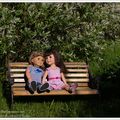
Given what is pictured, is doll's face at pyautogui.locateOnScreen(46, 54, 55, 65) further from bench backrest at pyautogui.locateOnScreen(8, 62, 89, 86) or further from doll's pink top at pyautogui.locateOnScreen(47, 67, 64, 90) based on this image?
bench backrest at pyautogui.locateOnScreen(8, 62, 89, 86)

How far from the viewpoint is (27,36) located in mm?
9789

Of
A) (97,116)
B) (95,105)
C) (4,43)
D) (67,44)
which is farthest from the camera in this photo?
(67,44)

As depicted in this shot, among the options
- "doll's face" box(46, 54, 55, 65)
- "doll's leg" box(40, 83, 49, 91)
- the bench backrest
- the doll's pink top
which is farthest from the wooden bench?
"doll's face" box(46, 54, 55, 65)

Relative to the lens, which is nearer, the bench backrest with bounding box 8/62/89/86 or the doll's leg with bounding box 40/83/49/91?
the doll's leg with bounding box 40/83/49/91

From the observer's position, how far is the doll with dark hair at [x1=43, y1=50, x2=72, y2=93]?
28.3ft

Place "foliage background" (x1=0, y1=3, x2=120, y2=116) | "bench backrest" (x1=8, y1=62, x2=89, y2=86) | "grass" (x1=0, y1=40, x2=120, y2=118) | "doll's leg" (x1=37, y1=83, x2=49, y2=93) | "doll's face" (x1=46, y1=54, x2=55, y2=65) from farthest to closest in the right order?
"foliage background" (x1=0, y1=3, x2=120, y2=116)
"doll's face" (x1=46, y1=54, x2=55, y2=65)
"bench backrest" (x1=8, y1=62, x2=89, y2=86)
"doll's leg" (x1=37, y1=83, x2=49, y2=93)
"grass" (x1=0, y1=40, x2=120, y2=118)

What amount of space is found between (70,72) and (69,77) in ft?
0.48

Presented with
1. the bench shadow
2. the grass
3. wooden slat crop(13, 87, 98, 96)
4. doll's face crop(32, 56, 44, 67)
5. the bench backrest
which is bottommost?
the grass

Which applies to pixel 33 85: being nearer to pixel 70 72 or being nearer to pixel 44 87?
pixel 44 87

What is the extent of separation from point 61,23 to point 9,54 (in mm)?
1240

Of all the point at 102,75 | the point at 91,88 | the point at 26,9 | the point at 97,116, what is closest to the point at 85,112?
the point at 97,116

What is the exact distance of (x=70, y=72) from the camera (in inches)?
371

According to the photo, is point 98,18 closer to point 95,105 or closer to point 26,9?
point 26,9

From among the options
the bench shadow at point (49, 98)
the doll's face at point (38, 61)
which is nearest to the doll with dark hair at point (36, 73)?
the doll's face at point (38, 61)
